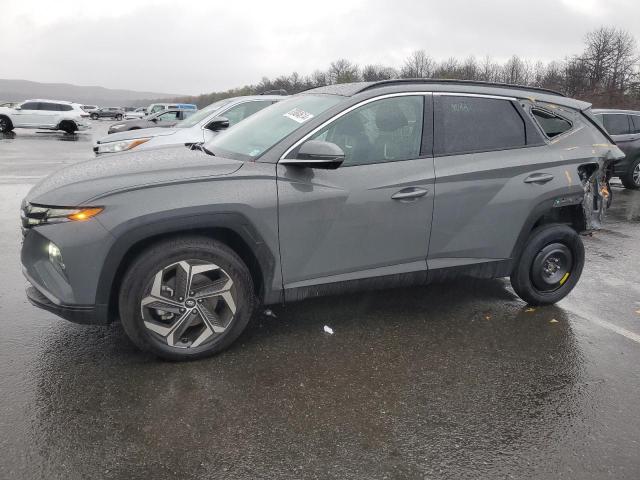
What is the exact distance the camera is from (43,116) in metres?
26.8


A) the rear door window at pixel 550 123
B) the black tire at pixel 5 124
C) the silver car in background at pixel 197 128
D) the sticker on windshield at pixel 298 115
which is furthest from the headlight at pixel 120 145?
the black tire at pixel 5 124

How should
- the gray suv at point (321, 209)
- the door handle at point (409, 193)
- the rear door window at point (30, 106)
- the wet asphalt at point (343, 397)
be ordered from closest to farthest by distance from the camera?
1. the wet asphalt at point (343, 397)
2. the gray suv at point (321, 209)
3. the door handle at point (409, 193)
4. the rear door window at point (30, 106)

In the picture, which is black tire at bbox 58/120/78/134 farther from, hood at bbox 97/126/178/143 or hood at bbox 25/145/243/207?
hood at bbox 25/145/243/207

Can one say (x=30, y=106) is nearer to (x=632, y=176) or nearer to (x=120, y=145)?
(x=120, y=145)

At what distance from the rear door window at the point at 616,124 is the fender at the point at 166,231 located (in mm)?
10883

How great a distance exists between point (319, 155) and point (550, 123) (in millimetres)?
2209

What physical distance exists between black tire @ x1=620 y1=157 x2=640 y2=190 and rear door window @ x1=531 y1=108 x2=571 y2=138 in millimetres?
8714

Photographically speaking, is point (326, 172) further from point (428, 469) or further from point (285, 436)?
point (428, 469)

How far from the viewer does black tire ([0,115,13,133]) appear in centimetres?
2586

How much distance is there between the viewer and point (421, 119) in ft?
12.3

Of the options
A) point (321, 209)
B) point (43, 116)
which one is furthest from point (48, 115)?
point (321, 209)

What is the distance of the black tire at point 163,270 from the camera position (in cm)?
302

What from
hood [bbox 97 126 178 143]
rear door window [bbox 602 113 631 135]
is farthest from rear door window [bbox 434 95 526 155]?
rear door window [bbox 602 113 631 135]

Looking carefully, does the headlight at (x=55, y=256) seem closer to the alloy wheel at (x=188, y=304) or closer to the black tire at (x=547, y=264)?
the alloy wheel at (x=188, y=304)
